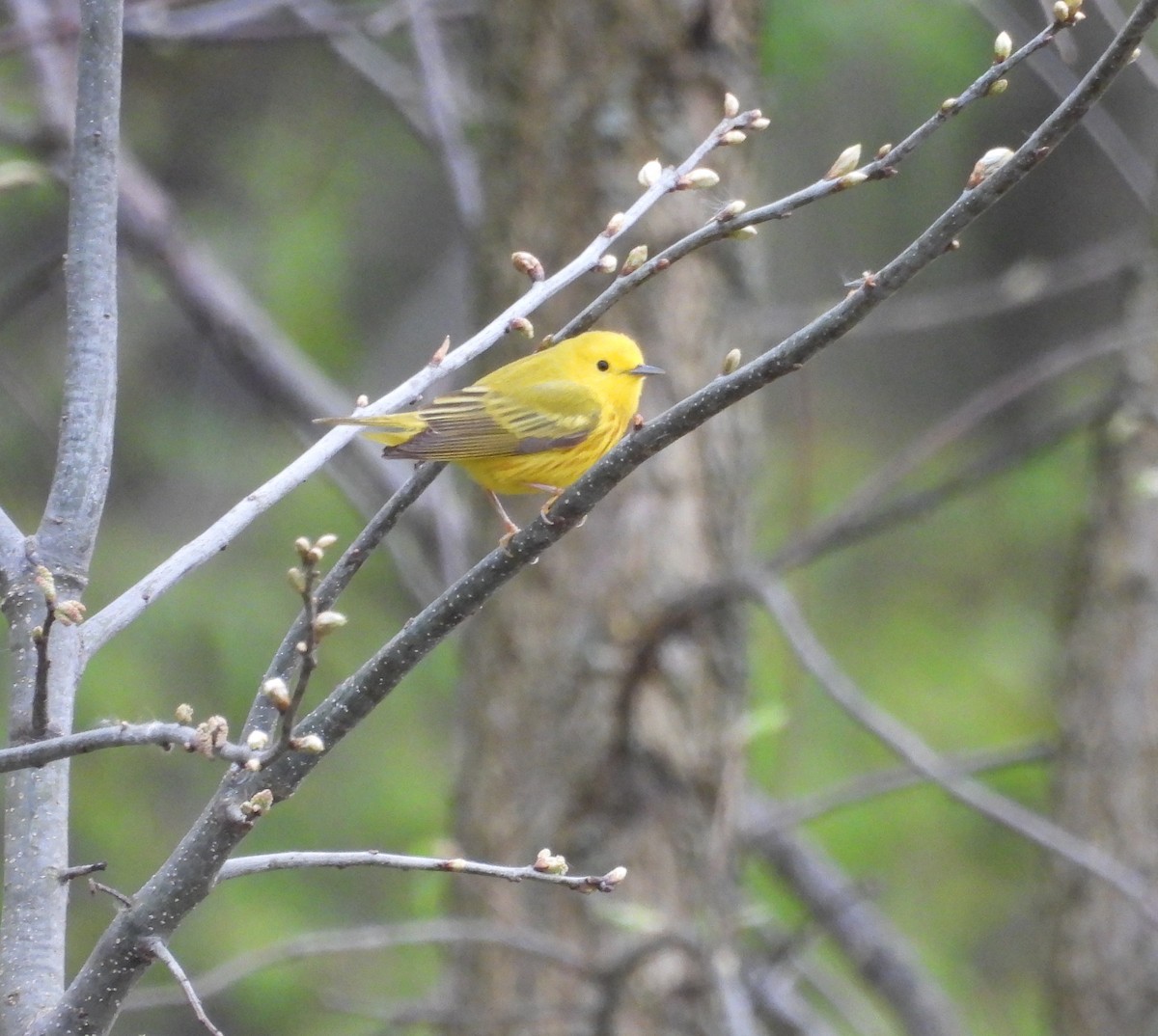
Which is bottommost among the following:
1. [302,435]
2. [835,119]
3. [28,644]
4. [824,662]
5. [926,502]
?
[28,644]

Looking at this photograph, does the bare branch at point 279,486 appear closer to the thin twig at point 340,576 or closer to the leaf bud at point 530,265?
the leaf bud at point 530,265

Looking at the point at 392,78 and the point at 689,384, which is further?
the point at 392,78

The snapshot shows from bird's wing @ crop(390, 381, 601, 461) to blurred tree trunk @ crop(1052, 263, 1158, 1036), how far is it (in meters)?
2.65

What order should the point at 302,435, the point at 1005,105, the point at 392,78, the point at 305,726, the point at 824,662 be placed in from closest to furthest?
the point at 305,726
the point at 824,662
the point at 302,435
the point at 392,78
the point at 1005,105

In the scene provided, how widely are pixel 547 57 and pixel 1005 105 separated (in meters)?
6.59

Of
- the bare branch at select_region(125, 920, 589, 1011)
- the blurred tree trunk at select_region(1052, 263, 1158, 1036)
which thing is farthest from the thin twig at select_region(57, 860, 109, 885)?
the blurred tree trunk at select_region(1052, 263, 1158, 1036)

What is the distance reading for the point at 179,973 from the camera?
1.77 metres

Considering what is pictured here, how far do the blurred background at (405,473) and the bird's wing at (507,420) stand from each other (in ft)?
5.68

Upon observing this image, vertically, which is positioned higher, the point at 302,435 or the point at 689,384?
the point at 302,435

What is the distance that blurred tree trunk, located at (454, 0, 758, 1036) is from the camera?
4730mm

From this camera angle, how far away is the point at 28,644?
2098mm

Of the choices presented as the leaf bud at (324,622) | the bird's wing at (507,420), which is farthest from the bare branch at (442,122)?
the leaf bud at (324,622)

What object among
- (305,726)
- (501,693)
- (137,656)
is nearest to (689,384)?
(501,693)

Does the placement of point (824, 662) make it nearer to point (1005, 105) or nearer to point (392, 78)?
point (392, 78)
